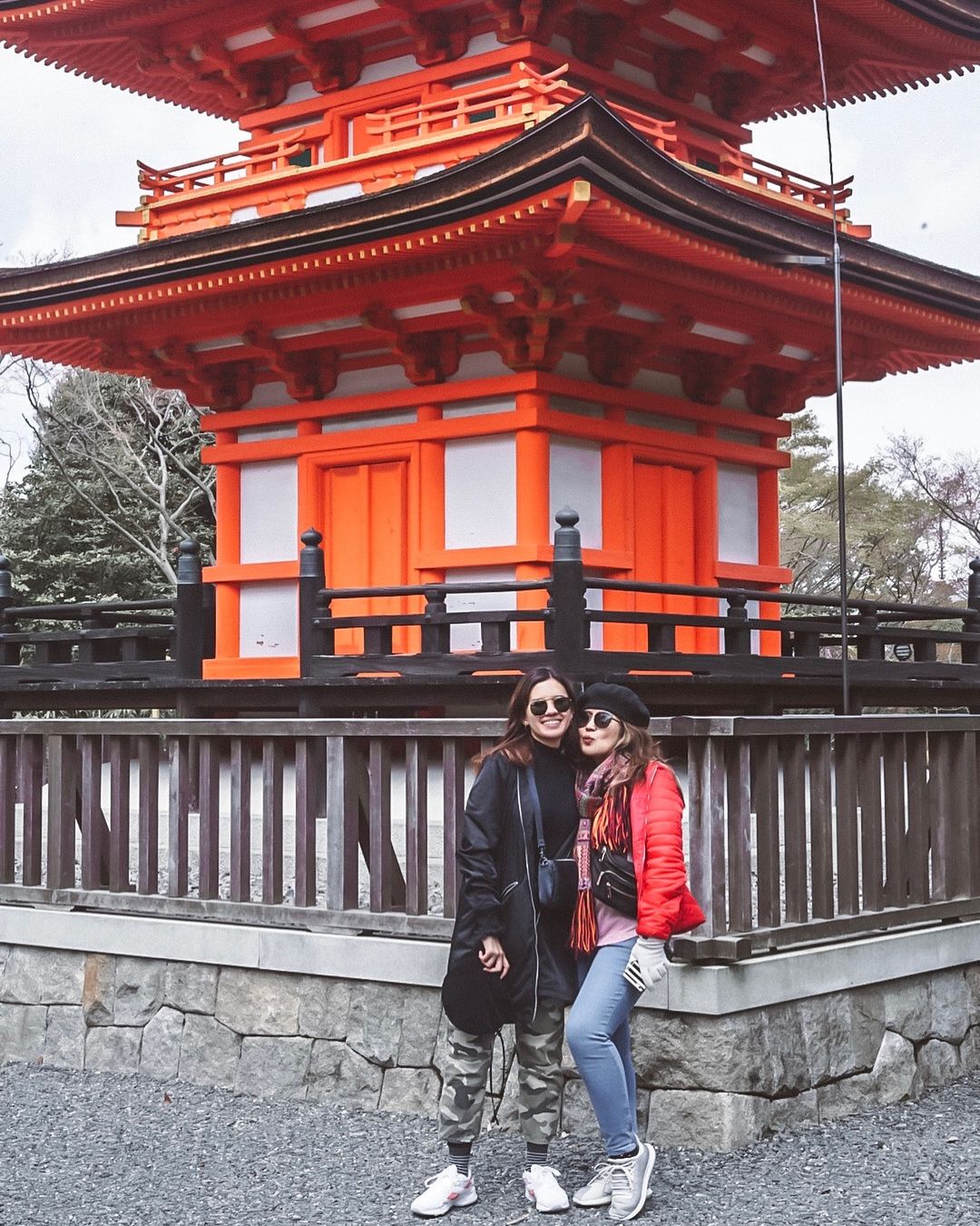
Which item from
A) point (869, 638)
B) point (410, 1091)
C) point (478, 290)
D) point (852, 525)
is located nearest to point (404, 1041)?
point (410, 1091)

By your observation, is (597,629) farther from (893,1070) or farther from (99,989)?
(893,1070)

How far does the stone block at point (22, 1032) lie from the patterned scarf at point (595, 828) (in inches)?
151

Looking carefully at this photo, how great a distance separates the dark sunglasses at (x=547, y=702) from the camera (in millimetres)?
5469

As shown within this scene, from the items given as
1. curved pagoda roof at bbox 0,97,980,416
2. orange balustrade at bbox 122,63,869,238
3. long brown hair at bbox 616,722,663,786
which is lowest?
long brown hair at bbox 616,722,663,786

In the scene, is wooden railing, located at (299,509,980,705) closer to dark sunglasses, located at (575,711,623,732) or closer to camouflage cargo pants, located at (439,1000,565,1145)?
dark sunglasses, located at (575,711,623,732)

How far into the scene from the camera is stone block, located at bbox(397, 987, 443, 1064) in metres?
6.69

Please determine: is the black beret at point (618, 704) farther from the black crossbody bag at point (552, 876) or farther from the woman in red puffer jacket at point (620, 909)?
the black crossbody bag at point (552, 876)

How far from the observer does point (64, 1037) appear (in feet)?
26.0

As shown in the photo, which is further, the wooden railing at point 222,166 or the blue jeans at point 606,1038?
the wooden railing at point 222,166

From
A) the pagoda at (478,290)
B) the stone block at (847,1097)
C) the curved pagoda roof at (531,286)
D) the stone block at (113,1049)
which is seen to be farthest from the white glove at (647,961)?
the pagoda at (478,290)

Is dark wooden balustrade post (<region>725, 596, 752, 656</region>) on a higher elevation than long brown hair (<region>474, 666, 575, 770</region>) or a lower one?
higher

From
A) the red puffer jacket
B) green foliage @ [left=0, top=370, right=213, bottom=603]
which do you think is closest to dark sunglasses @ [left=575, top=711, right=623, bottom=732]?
the red puffer jacket

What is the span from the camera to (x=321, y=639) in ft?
38.0

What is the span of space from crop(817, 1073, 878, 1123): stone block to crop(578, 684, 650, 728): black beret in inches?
79.1
